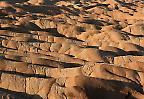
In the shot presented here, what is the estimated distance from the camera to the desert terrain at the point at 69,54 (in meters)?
14.2

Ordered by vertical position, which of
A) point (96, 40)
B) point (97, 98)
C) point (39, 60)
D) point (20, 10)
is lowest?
point (20, 10)

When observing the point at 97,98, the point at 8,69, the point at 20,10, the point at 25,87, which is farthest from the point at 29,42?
the point at 20,10

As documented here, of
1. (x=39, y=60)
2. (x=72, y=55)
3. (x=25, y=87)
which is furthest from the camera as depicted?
(x=72, y=55)

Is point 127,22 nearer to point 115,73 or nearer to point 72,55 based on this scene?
point 72,55

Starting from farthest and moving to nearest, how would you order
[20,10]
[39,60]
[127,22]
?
[20,10], [127,22], [39,60]

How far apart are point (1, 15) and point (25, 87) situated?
18.3 meters

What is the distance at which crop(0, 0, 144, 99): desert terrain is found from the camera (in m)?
14.2

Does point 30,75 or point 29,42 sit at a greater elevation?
point 30,75

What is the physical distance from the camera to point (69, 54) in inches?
815

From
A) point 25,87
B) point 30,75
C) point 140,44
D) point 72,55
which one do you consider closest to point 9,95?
point 25,87

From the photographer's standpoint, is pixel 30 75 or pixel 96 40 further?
pixel 96 40

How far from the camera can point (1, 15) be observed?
32406mm

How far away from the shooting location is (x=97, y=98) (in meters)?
13.8

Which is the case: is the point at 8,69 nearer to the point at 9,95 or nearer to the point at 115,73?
the point at 9,95
